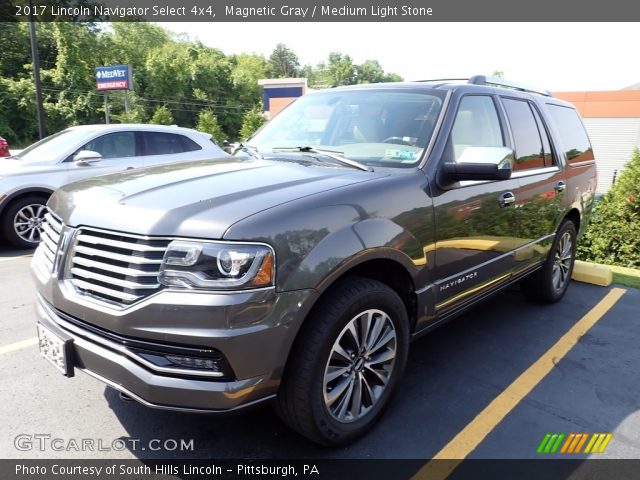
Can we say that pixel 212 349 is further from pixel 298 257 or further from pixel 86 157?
pixel 86 157

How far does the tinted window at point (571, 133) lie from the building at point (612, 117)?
92.9 feet

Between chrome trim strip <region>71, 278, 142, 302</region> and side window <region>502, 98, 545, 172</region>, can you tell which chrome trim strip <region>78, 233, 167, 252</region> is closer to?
chrome trim strip <region>71, 278, 142, 302</region>

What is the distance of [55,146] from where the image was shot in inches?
281

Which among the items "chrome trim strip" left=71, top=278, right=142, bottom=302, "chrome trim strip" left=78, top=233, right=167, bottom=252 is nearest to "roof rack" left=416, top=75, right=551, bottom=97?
"chrome trim strip" left=78, top=233, right=167, bottom=252

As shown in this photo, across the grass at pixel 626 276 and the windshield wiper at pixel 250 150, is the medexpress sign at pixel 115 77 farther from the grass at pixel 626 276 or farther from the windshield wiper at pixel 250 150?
the grass at pixel 626 276

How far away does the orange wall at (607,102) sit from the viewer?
98.0 ft

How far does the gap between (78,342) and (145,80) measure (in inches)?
1915

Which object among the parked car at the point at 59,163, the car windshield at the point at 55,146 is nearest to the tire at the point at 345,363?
the parked car at the point at 59,163

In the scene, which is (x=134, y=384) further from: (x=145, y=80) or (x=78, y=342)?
(x=145, y=80)

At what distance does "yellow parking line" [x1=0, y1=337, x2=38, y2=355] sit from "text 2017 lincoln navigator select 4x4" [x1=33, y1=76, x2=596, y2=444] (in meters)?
1.34

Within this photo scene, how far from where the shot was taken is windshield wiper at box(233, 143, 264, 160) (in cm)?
344

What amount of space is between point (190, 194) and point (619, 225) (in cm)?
680

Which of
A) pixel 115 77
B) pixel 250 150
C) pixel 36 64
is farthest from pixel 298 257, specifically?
pixel 115 77

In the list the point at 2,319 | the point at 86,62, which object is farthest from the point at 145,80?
the point at 2,319
